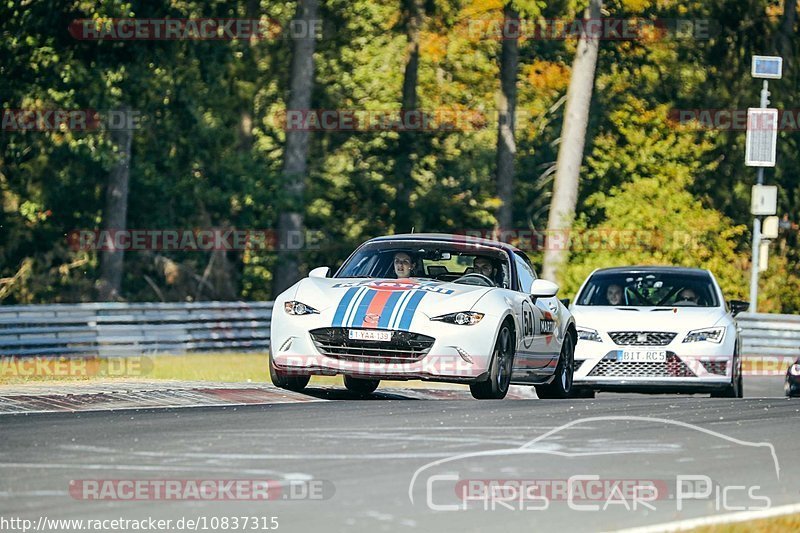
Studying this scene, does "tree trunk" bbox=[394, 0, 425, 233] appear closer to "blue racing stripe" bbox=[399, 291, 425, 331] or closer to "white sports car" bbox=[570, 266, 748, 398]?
"white sports car" bbox=[570, 266, 748, 398]

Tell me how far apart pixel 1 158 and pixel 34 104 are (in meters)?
3.42

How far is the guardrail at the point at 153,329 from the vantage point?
28219 mm

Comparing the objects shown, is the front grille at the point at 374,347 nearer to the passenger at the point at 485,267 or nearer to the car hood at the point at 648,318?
the passenger at the point at 485,267

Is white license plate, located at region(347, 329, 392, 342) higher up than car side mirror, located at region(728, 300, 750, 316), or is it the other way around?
white license plate, located at region(347, 329, 392, 342)

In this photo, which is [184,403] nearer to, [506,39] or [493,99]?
[506,39]

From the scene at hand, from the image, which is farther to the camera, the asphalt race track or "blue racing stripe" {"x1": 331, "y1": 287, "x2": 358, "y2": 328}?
"blue racing stripe" {"x1": 331, "y1": 287, "x2": 358, "y2": 328}

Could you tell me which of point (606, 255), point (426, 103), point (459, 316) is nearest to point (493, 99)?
point (426, 103)

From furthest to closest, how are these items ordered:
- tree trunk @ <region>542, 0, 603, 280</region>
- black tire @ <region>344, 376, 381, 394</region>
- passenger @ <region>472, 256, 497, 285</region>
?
1. tree trunk @ <region>542, 0, 603, 280</region>
2. black tire @ <region>344, 376, 381, 394</region>
3. passenger @ <region>472, 256, 497, 285</region>

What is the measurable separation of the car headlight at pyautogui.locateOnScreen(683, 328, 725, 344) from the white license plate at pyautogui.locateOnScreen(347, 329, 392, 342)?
4.96m

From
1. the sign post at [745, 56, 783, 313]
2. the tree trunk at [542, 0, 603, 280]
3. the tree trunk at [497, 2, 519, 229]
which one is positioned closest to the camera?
the tree trunk at [542, 0, 603, 280]

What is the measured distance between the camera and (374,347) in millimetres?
14391

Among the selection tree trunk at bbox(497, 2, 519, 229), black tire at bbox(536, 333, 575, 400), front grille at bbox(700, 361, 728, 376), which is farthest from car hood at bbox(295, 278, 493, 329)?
tree trunk at bbox(497, 2, 519, 229)

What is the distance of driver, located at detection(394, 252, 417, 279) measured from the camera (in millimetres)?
15844

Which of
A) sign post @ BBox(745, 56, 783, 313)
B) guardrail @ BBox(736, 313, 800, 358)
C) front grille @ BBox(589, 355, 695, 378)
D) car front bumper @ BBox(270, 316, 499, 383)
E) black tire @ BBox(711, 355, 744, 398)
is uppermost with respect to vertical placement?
sign post @ BBox(745, 56, 783, 313)
